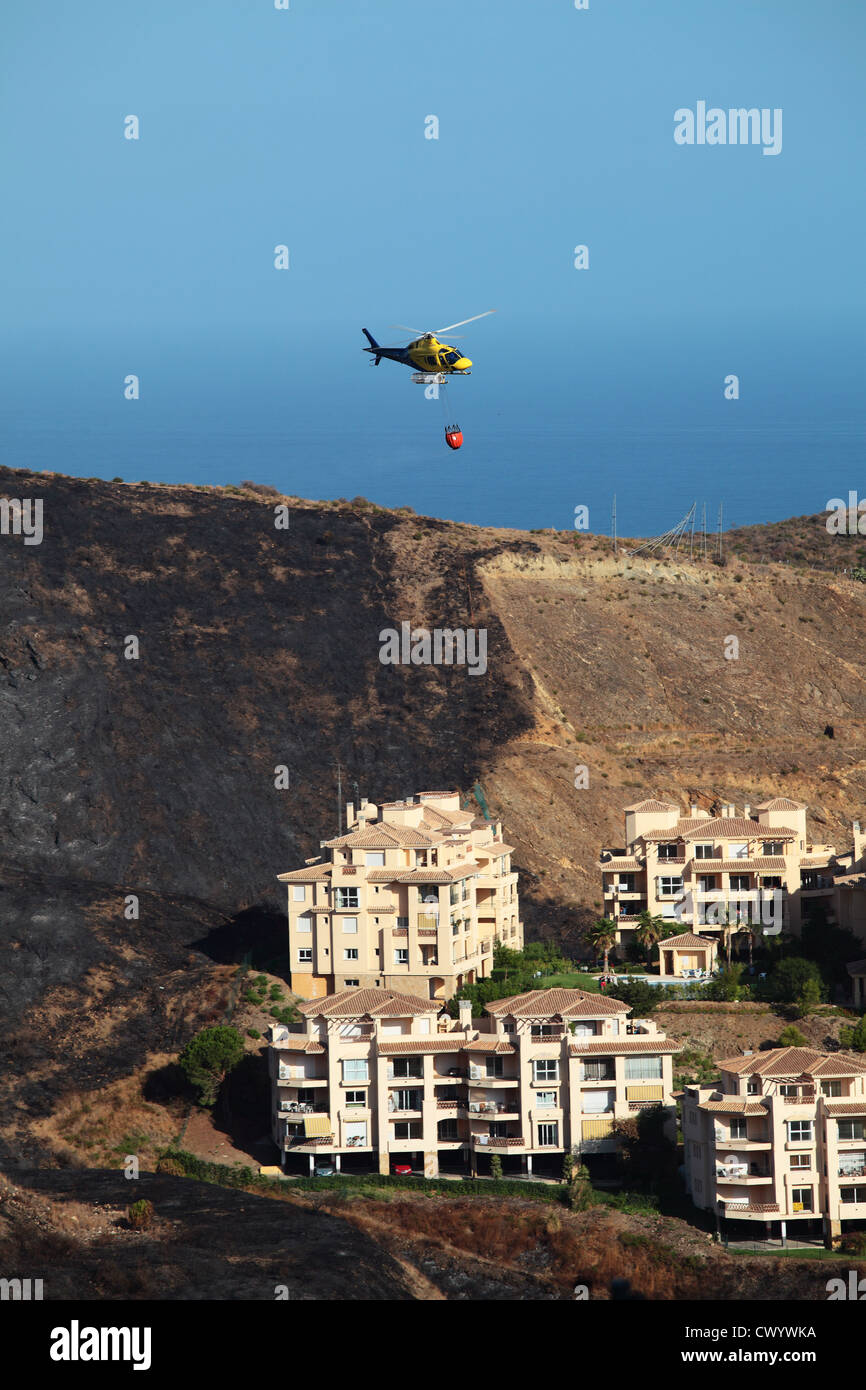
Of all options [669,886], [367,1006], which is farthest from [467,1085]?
[669,886]

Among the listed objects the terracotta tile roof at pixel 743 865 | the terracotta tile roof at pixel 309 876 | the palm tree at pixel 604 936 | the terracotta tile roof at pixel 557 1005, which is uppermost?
the terracotta tile roof at pixel 743 865

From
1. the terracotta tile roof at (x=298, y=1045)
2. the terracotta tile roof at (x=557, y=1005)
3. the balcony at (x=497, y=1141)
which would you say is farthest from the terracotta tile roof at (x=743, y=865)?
the terracotta tile roof at (x=298, y=1045)

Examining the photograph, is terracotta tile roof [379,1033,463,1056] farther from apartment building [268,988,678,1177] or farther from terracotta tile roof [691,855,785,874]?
terracotta tile roof [691,855,785,874]

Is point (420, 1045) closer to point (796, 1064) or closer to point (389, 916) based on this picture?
point (389, 916)

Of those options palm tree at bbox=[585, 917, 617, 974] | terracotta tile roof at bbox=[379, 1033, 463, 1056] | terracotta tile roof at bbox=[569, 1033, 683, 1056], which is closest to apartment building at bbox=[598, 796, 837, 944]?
palm tree at bbox=[585, 917, 617, 974]

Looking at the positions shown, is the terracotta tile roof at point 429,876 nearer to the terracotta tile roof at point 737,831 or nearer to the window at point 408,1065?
the window at point 408,1065
